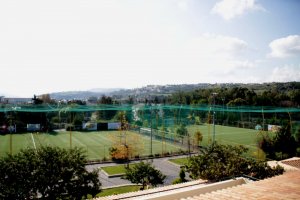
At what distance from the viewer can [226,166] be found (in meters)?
13.6

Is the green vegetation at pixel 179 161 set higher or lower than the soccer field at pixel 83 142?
lower

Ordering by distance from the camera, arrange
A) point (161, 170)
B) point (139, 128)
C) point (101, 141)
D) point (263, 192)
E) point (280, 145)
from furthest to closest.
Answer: point (139, 128)
point (101, 141)
point (280, 145)
point (161, 170)
point (263, 192)

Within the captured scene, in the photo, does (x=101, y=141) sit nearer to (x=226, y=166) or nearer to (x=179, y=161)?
(x=179, y=161)

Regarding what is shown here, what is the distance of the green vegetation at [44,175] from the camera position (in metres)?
13.3

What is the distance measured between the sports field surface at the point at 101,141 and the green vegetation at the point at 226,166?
17357mm

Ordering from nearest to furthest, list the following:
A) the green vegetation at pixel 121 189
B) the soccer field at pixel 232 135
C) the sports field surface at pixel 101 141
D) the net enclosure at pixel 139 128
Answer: the green vegetation at pixel 121 189 < the sports field surface at pixel 101 141 < the net enclosure at pixel 139 128 < the soccer field at pixel 232 135

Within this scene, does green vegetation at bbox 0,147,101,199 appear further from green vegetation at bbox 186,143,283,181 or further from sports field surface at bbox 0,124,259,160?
sports field surface at bbox 0,124,259,160

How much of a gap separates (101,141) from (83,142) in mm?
2528

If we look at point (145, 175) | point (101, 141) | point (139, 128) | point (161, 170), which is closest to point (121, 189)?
point (145, 175)

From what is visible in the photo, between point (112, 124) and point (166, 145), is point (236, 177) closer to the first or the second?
point (166, 145)

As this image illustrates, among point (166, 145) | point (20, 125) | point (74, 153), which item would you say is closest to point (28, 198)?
point (74, 153)

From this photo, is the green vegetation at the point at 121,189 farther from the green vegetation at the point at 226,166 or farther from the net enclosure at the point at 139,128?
the net enclosure at the point at 139,128

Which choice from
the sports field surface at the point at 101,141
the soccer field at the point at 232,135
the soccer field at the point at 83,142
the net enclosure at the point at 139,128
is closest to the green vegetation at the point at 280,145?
the sports field surface at the point at 101,141

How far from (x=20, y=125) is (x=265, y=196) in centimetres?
5038
